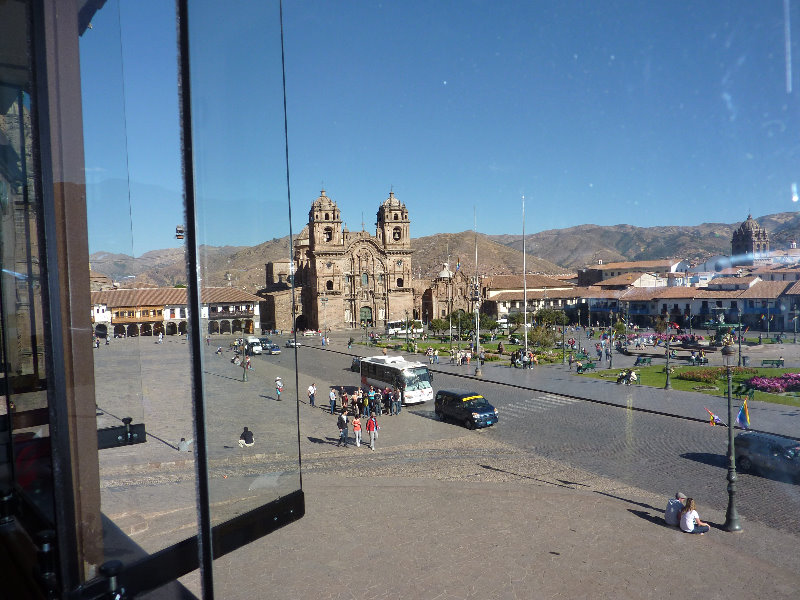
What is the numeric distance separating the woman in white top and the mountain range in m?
5.61

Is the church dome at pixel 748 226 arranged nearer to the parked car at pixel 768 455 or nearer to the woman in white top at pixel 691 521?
the parked car at pixel 768 455

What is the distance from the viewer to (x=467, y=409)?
1638cm

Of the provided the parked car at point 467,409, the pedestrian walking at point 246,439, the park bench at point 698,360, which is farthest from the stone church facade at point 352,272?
the pedestrian walking at point 246,439

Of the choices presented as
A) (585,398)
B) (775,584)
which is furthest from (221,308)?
(585,398)

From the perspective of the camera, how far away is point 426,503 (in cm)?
973

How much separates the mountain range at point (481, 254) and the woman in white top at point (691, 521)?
5.61 m

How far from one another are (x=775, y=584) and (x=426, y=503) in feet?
17.0

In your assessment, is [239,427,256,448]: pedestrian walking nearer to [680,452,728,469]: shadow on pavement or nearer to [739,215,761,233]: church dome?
[680,452,728,469]: shadow on pavement

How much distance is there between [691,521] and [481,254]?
470 ft

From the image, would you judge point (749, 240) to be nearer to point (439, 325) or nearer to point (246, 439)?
point (439, 325)

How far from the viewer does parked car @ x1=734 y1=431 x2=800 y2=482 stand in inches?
425

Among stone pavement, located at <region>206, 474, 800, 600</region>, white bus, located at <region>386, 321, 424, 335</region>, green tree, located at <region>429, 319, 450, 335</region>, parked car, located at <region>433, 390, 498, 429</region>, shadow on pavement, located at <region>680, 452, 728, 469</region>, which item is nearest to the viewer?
stone pavement, located at <region>206, 474, 800, 600</region>

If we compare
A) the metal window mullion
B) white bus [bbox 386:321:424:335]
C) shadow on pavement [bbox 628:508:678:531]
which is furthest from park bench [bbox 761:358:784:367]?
the metal window mullion

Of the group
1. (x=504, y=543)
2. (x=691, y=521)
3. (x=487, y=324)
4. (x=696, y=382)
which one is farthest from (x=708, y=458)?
(x=487, y=324)
